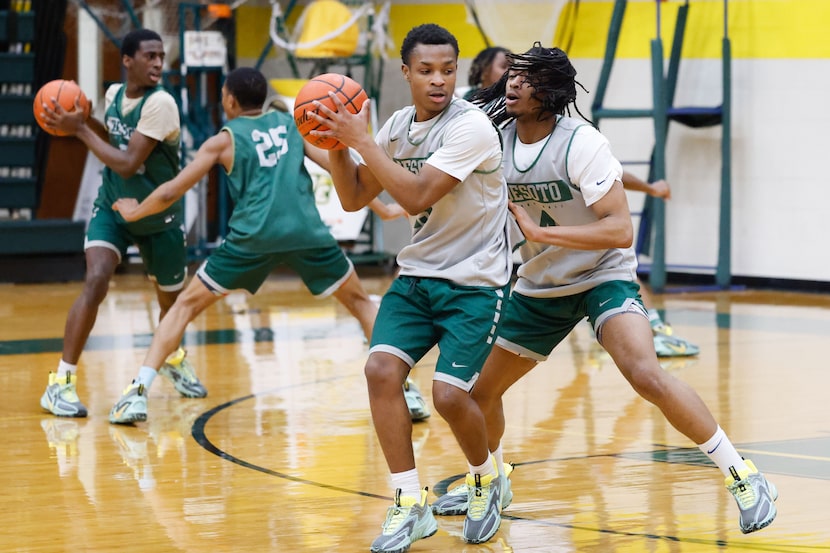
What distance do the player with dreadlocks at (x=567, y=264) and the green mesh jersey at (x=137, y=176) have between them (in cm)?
257

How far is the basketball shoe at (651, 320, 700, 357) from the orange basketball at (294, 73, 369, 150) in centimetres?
429

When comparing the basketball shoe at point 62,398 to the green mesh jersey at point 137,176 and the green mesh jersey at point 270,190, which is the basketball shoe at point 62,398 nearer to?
the green mesh jersey at point 137,176

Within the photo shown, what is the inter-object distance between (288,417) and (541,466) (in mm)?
1621

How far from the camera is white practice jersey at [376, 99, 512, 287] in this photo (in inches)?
181

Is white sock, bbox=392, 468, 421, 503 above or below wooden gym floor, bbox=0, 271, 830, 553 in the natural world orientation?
above

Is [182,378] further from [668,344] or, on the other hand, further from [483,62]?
[668,344]

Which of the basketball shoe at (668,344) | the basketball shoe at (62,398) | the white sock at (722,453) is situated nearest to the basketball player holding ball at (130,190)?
the basketball shoe at (62,398)

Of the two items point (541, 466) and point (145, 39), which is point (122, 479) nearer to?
point (541, 466)

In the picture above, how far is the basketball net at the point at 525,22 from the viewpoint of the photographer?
13117 mm

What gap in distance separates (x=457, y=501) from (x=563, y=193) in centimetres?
119

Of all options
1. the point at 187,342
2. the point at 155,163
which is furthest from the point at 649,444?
the point at 187,342

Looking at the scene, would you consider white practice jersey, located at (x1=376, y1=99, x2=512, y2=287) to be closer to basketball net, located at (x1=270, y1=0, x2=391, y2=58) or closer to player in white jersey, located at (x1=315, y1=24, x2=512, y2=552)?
player in white jersey, located at (x1=315, y1=24, x2=512, y2=552)

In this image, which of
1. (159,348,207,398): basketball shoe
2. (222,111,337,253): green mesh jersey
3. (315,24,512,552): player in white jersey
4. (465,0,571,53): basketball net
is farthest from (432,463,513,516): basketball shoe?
(465,0,571,53): basketball net

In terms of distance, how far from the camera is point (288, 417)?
6840mm
